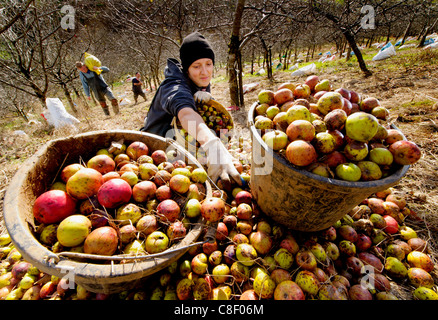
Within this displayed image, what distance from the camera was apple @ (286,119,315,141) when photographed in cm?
152

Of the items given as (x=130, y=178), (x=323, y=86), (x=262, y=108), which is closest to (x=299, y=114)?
(x=262, y=108)

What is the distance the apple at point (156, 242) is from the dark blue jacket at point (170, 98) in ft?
Result: 5.39

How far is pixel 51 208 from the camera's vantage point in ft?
4.59

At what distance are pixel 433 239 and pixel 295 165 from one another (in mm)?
2271

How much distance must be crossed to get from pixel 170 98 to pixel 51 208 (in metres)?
1.82

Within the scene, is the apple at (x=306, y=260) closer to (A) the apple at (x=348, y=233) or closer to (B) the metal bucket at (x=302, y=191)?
(B) the metal bucket at (x=302, y=191)

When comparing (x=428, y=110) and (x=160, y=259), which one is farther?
(x=428, y=110)

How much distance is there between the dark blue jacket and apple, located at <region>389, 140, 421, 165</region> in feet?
7.18

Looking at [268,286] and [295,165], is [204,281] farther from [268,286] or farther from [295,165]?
[295,165]

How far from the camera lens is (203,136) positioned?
2.41 meters

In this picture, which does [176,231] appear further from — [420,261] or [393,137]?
[420,261]

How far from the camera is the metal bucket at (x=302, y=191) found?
133 centimetres

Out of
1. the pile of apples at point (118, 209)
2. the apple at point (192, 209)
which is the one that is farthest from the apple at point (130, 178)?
the apple at point (192, 209)

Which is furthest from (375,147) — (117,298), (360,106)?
(117,298)
